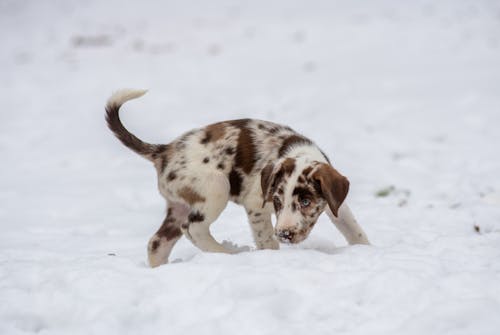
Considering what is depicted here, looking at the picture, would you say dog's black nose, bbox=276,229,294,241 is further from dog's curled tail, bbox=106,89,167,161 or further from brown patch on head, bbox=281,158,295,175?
dog's curled tail, bbox=106,89,167,161

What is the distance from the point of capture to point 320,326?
3.05 metres

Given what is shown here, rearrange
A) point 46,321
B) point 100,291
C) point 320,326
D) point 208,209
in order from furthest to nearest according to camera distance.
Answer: point 208,209
point 100,291
point 46,321
point 320,326

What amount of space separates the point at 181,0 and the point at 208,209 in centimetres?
1956

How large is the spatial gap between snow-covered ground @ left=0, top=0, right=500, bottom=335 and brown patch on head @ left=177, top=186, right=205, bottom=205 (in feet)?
1.37

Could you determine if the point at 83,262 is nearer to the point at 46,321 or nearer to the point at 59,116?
the point at 46,321

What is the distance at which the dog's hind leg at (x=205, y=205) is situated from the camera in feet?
14.4

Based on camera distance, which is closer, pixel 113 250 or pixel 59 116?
pixel 113 250

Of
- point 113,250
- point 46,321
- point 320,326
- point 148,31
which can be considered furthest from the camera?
point 148,31

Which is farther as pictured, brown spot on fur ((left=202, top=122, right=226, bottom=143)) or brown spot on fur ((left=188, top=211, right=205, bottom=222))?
brown spot on fur ((left=202, top=122, right=226, bottom=143))

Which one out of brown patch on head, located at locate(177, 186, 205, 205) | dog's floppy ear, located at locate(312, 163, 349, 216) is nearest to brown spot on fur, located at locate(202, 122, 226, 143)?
brown patch on head, located at locate(177, 186, 205, 205)

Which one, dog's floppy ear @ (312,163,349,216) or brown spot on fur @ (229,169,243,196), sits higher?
dog's floppy ear @ (312,163,349,216)

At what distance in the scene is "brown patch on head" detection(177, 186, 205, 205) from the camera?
439 cm

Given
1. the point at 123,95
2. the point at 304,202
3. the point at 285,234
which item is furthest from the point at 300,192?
the point at 123,95

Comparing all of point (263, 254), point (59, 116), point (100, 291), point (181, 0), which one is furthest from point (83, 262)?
point (181, 0)
